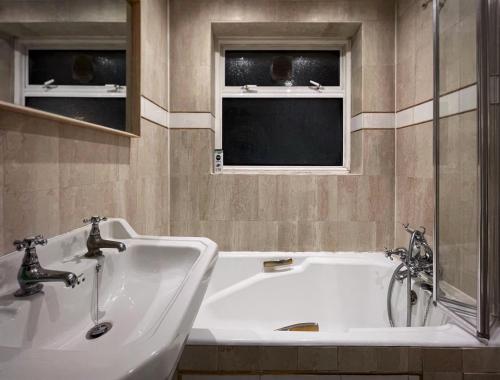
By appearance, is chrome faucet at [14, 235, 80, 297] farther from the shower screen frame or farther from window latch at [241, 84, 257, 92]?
window latch at [241, 84, 257, 92]

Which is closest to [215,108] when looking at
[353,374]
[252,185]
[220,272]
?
[252,185]

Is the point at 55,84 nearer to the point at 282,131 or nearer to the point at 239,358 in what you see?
the point at 239,358

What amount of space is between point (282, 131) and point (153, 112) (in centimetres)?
94

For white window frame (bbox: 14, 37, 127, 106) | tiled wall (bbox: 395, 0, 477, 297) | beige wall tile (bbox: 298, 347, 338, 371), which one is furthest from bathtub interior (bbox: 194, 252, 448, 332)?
white window frame (bbox: 14, 37, 127, 106)

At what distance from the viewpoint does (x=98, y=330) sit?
0.78 m

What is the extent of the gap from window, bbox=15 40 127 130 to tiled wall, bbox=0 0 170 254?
63mm

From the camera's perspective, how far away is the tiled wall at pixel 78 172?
2.86 ft

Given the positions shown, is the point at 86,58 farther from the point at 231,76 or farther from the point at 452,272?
the point at 452,272

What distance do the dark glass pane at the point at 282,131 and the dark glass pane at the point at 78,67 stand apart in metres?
1.04

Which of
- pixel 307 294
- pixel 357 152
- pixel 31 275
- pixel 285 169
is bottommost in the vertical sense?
pixel 307 294

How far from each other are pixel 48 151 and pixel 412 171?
1.86m

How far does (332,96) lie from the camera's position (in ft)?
7.84

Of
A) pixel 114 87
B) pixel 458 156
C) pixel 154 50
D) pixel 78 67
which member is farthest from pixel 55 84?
pixel 458 156

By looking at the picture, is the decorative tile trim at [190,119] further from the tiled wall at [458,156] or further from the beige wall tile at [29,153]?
the tiled wall at [458,156]
